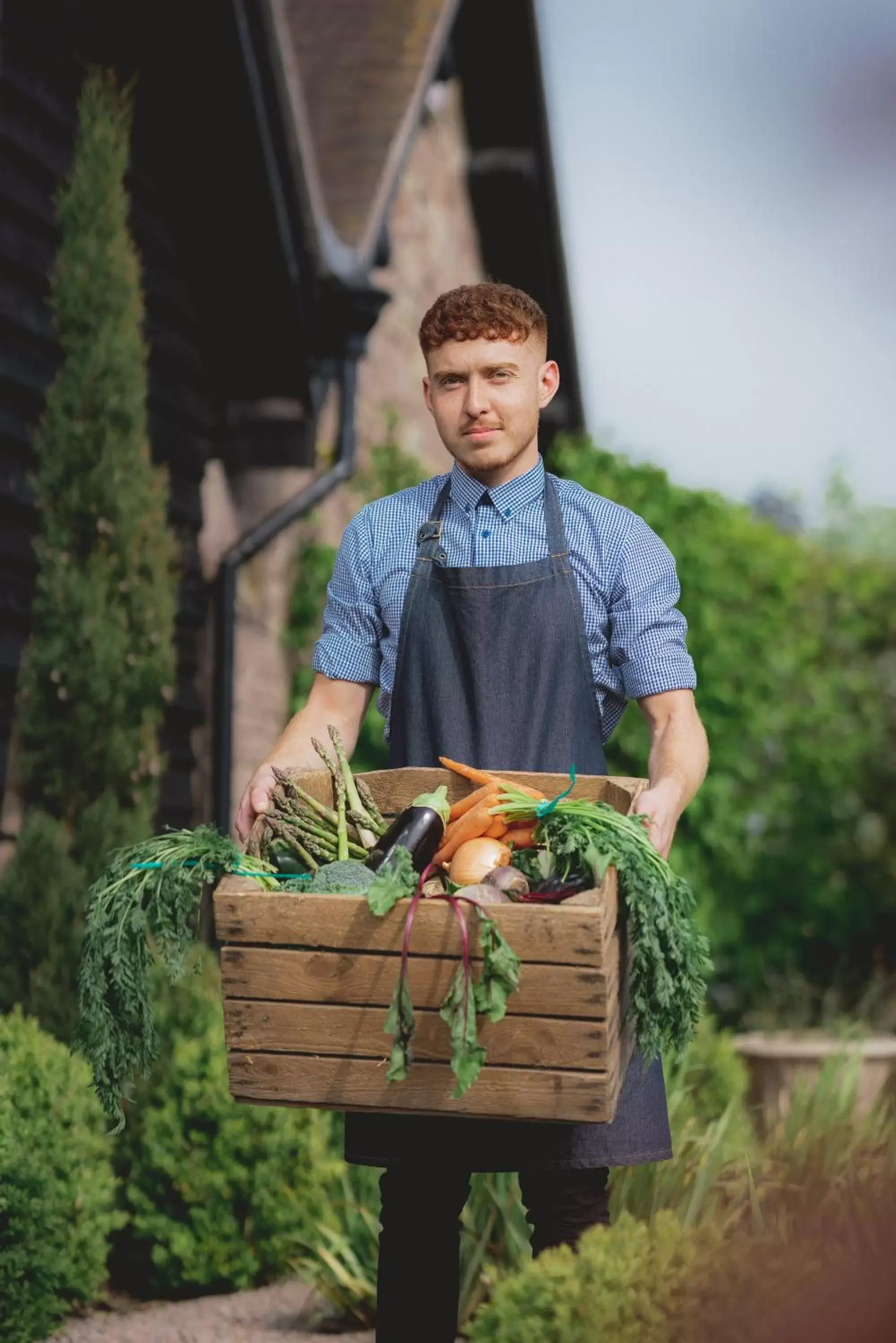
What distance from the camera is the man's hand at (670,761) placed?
2.07m

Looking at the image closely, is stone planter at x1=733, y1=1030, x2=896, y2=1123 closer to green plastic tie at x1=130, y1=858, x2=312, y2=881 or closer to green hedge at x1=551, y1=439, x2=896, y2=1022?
green hedge at x1=551, y1=439, x2=896, y2=1022

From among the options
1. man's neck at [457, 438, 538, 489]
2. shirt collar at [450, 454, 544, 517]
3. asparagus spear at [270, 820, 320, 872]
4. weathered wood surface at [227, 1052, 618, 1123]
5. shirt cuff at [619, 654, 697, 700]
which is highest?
man's neck at [457, 438, 538, 489]

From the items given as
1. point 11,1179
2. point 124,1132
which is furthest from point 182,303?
point 11,1179

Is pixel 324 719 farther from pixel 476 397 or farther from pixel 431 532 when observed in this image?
pixel 476 397

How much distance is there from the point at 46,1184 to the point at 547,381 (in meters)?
2.22

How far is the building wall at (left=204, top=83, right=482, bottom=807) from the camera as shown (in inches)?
266

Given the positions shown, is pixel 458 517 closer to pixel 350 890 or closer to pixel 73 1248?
pixel 350 890

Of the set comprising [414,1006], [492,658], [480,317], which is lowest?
[414,1006]

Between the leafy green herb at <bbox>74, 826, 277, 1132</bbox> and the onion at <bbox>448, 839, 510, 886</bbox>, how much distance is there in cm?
24

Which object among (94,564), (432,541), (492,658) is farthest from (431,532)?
(94,564)

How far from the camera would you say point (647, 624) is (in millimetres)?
2439

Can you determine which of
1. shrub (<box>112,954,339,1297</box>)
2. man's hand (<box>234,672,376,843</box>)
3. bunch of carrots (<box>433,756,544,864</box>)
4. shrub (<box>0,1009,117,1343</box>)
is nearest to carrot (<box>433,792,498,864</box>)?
bunch of carrots (<box>433,756,544,864</box>)

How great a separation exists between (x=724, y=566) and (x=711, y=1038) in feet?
10.1

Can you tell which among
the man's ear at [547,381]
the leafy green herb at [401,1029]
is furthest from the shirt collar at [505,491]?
the leafy green herb at [401,1029]
